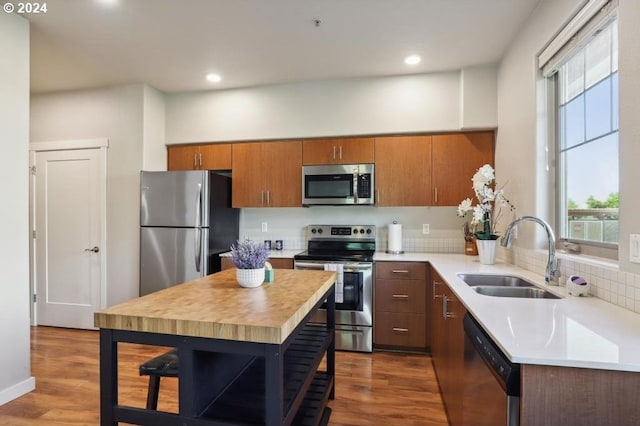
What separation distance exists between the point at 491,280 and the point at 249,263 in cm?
162

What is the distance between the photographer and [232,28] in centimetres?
254

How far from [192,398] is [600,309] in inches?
67.0

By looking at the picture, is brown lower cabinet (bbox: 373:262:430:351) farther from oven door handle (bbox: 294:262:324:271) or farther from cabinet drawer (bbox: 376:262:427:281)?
oven door handle (bbox: 294:262:324:271)

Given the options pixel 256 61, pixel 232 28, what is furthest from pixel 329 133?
pixel 232 28

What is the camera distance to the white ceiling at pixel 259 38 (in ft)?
7.52

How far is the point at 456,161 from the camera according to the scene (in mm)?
3328

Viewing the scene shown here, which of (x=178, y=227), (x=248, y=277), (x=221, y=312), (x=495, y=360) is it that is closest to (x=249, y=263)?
(x=248, y=277)

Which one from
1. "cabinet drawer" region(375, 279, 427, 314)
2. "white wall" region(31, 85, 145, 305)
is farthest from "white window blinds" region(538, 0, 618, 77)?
"white wall" region(31, 85, 145, 305)

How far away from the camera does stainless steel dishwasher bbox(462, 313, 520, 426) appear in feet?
3.20

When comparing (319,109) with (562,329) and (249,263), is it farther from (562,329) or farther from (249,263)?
(562,329)

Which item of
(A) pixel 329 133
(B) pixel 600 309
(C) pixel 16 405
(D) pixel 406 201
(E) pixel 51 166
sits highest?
(A) pixel 329 133

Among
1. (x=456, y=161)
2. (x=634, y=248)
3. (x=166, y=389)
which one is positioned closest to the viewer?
(x=634, y=248)

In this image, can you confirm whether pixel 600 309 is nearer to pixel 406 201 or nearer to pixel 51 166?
pixel 406 201

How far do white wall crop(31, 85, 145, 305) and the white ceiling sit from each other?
217mm
